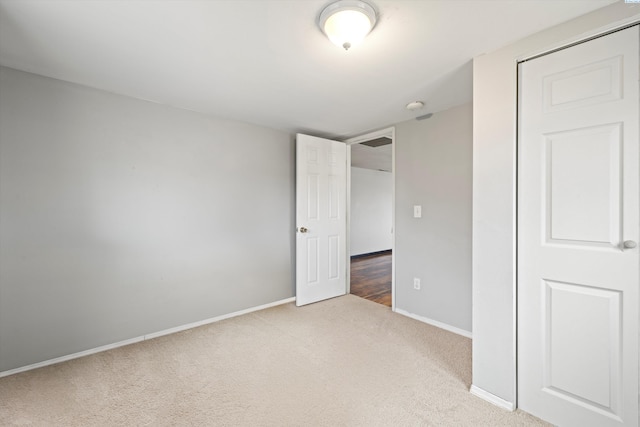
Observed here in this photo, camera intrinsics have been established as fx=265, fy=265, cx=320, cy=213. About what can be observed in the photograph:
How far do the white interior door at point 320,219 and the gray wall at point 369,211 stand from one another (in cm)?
290

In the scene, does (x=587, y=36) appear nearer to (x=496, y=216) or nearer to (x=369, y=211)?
(x=496, y=216)

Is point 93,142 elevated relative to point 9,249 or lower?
elevated

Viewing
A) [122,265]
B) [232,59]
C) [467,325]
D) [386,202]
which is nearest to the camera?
[232,59]

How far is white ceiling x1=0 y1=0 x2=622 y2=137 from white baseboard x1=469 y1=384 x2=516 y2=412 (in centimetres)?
218

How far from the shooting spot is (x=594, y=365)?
136 centimetres

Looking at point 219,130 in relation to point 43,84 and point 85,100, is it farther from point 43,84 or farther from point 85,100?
point 43,84

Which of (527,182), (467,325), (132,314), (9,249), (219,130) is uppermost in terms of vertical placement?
(219,130)

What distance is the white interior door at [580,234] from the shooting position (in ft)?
4.19

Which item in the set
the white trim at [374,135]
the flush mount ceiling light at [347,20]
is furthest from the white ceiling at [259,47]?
the white trim at [374,135]

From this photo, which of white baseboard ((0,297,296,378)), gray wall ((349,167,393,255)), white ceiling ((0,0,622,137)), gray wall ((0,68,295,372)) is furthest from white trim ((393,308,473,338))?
gray wall ((349,167,393,255))

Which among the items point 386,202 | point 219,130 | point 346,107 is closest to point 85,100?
point 219,130

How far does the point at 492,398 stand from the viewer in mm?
1666

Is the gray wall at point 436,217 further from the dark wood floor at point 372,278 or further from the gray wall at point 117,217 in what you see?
the gray wall at point 117,217

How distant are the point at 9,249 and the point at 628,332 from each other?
12.5 ft
